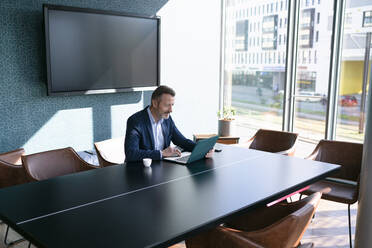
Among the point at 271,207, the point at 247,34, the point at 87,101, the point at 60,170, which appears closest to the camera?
the point at 271,207

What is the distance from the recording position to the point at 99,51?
4801mm

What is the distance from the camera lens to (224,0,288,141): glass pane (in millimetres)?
5715

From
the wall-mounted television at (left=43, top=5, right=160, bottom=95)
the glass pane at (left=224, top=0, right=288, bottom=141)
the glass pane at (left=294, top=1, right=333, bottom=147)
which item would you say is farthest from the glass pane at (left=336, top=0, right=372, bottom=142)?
the wall-mounted television at (left=43, top=5, right=160, bottom=95)

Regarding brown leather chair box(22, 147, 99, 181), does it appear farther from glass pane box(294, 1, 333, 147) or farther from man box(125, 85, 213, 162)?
glass pane box(294, 1, 333, 147)

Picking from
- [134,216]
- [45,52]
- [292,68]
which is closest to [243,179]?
[134,216]

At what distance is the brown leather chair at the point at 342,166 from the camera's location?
3361 millimetres

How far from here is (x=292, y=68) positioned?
553 cm

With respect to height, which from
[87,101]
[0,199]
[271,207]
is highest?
[87,101]

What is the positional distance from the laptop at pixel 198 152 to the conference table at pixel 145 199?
0.06 metres

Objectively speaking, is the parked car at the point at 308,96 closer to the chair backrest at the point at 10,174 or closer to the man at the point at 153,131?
the man at the point at 153,131

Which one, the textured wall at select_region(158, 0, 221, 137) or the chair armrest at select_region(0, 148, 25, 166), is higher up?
the textured wall at select_region(158, 0, 221, 137)

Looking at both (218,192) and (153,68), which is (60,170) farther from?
(153,68)

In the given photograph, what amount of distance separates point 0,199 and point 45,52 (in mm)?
2446

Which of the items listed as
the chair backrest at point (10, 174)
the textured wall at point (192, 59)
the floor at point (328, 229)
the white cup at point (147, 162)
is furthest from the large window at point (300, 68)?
the chair backrest at point (10, 174)
